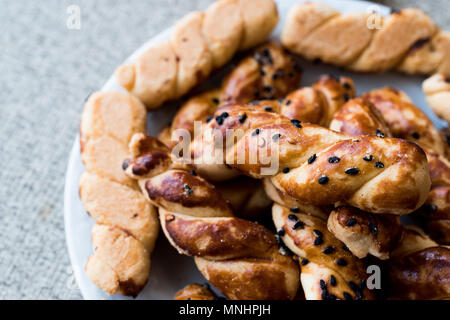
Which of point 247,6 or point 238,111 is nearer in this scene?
point 238,111

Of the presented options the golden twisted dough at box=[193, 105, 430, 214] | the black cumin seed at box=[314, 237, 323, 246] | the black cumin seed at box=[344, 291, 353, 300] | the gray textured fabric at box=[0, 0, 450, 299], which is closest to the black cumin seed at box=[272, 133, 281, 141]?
the golden twisted dough at box=[193, 105, 430, 214]

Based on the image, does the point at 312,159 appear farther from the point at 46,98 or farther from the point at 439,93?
the point at 46,98

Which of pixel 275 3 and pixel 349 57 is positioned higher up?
pixel 275 3

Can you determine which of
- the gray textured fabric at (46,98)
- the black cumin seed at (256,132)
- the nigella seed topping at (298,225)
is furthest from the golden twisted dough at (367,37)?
the nigella seed topping at (298,225)

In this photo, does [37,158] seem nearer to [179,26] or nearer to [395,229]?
[179,26]

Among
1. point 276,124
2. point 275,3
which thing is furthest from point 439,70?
point 276,124

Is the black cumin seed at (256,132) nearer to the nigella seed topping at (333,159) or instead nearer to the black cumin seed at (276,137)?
the black cumin seed at (276,137)

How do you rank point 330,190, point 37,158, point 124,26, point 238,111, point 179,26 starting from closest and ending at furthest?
1. point 330,190
2. point 238,111
3. point 179,26
4. point 37,158
5. point 124,26
